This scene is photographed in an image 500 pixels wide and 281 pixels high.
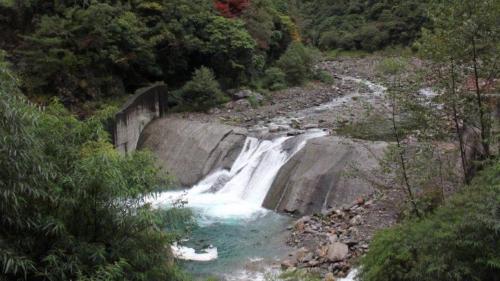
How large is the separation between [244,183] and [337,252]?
5875mm

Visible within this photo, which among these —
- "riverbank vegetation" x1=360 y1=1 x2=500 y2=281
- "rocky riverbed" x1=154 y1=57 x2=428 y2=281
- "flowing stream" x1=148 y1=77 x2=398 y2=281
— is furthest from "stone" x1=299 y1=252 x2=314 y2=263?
"riverbank vegetation" x1=360 y1=1 x2=500 y2=281

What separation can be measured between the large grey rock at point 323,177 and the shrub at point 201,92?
697cm

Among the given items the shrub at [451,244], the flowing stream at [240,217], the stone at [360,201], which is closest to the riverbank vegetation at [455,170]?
the shrub at [451,244]

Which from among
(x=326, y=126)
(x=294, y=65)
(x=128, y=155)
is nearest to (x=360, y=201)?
(x=326, y=126)

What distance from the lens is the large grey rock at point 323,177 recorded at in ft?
48.8

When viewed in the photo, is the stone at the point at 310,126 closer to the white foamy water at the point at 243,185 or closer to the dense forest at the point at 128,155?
the white foamy water at the point at 243,185

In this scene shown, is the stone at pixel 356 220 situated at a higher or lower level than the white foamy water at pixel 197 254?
higher

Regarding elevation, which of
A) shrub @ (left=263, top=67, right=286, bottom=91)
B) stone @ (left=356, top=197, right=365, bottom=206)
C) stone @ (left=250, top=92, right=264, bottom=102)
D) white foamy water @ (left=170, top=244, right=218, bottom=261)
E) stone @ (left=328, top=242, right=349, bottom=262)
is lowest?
white foamy water @ (left=170, top=244, right=218, bottom=261)

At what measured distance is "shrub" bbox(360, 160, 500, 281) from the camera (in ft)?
25.6

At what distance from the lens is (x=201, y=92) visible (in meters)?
22.5

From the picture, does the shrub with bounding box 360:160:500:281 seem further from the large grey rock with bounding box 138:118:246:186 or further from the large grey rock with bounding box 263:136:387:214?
the large grey rock with bounding box 138:118:246:186

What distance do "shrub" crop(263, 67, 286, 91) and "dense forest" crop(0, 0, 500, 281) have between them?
14.2 feet

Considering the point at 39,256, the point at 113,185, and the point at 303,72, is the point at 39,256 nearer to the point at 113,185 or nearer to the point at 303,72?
the point at 113,185

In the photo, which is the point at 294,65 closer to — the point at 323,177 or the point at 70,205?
the point at 323,177
